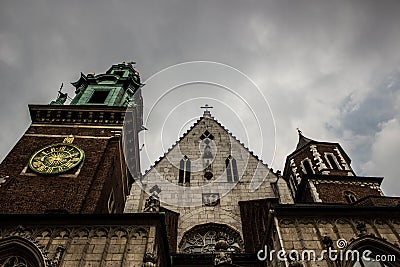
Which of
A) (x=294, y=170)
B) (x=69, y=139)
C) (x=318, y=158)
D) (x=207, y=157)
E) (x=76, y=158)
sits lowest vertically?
(x=76, y=158)

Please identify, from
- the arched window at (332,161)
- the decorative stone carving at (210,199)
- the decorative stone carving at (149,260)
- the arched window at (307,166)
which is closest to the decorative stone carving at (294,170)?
the arched window at (307,166)

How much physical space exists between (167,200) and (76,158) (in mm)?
5294

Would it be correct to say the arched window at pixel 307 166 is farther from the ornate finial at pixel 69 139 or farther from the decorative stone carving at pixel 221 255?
the ornate finial at pixel 69 139

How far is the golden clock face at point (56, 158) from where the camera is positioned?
17.2 meters

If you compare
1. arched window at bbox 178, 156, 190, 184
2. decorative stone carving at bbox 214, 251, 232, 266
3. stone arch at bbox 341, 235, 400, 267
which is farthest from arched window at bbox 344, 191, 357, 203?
decorative stone carving at bbox 214, 251, 232, 266

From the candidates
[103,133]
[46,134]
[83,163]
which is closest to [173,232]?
[83,163]

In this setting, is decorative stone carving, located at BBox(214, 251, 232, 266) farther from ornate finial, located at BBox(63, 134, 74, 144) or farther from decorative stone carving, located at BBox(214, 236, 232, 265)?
ornate finial, located at BBox(63, 134, 74, 144)

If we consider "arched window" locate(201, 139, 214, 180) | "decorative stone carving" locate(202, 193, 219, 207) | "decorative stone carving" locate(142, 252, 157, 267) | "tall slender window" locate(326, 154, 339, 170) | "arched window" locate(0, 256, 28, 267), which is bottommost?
"decorative stone carving" locate(142, 252, 157, 267)

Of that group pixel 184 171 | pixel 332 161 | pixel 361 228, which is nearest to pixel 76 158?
pixel 184 171

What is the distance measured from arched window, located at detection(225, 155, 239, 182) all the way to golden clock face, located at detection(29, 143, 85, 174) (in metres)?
8.50

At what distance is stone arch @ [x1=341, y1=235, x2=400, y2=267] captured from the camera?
11266 millimetres

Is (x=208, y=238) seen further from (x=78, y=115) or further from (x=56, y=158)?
(x=78, y=115)

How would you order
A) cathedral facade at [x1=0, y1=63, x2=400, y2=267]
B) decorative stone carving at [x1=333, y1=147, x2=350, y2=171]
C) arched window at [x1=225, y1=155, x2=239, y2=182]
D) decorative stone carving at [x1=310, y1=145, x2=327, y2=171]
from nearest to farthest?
1. cathedral facade at [x1=0, y1=63, x2=400, y2=267]
2. arched window at [x1=225, y1=155, x2=239, y2=182]
3. decorative stone carving at [x1=310, y1=145, x2=327, y2=171]
4. decorative stone carving at [x1=333, y1=147, x2=350, y2=171]

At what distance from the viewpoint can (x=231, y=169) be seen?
21.9 metres
